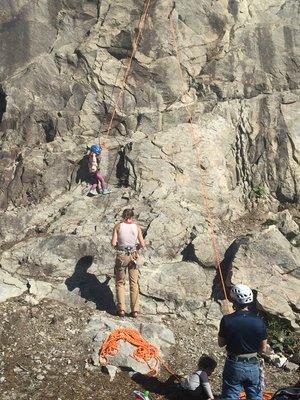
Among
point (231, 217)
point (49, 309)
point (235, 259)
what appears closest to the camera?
point (49, 309)

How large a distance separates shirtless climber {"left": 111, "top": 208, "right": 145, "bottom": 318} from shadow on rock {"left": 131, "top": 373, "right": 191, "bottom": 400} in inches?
85.8

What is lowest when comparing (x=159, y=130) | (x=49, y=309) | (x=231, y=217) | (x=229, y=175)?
(x=49, y=309)

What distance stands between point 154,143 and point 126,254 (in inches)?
238

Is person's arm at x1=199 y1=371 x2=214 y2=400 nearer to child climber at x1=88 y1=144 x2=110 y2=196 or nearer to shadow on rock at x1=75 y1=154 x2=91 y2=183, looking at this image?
child climber at x1=88 y1=144 x2=110 y2=196

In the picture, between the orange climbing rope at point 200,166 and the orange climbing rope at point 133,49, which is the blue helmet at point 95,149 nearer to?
the orange climbing rope at point 133,49

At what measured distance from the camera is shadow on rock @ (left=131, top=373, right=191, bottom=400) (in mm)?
8562

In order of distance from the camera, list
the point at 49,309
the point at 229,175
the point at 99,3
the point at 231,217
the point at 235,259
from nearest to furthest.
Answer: the point at 49,309
the point at 235,259
the point at 231,217
the point at 229,175
the point at 99,3

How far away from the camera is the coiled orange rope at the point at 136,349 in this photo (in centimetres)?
931

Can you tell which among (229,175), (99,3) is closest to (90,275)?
(229,175)

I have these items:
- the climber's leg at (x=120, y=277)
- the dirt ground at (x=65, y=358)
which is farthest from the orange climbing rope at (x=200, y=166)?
the climber's leg at (x=120, y=277)

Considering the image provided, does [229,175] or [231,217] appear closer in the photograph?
[231,217]

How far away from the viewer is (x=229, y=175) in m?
16.5

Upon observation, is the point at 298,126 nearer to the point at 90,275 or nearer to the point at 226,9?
the point at 226,9

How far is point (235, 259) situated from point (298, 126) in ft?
23.0
